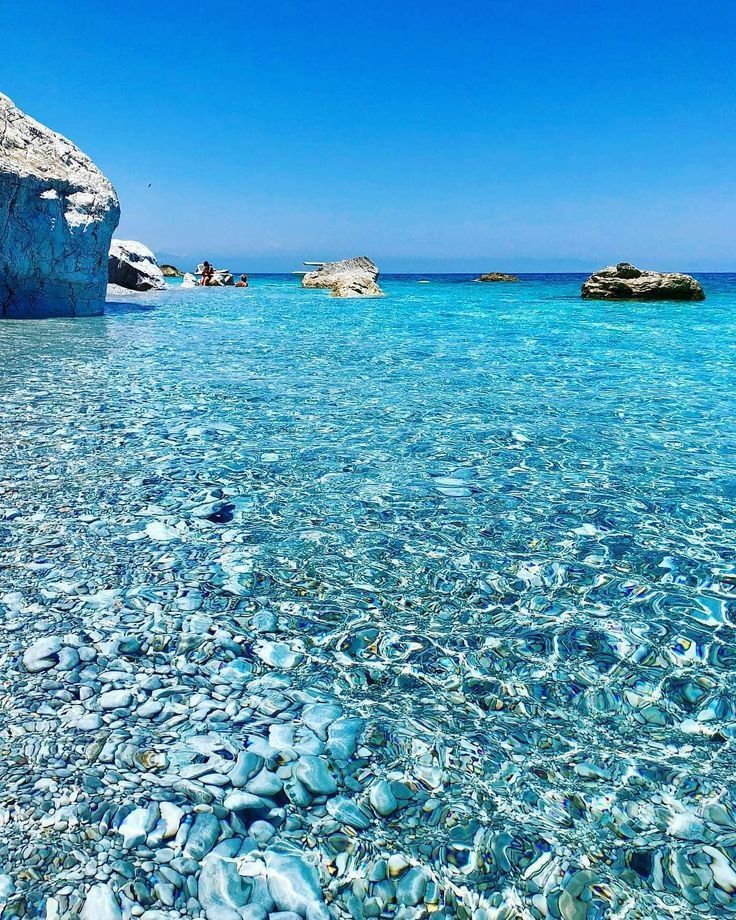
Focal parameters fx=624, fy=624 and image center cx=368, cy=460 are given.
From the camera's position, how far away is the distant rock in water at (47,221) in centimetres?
1817

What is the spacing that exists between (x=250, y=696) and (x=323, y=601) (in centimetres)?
88

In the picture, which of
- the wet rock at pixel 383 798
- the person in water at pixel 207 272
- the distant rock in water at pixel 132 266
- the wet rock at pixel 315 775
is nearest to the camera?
the wet rock at pixel 383 798

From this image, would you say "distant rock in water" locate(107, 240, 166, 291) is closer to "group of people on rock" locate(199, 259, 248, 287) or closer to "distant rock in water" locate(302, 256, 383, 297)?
"distant rock in water" locate(302, 256, 383, 297)

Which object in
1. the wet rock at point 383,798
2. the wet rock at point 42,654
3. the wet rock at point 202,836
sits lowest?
the wet rock at point 383,798

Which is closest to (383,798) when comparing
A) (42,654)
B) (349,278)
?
(42,654)

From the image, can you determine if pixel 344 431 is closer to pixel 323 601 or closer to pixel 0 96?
pixel 323 601

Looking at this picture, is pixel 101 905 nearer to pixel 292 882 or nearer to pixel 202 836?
pixel 202 836

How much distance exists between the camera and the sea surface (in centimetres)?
211

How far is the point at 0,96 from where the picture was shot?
748 inches

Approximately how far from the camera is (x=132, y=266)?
3528 centimetres

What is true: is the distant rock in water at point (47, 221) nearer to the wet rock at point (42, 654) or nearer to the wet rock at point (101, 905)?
the wet rock at point (42, 654)

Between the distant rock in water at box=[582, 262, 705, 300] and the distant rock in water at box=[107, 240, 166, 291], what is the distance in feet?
97.0

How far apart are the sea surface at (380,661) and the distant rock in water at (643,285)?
125 ft

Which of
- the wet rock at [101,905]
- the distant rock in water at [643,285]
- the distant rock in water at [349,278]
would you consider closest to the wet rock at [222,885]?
the wet rock at [101,905]
